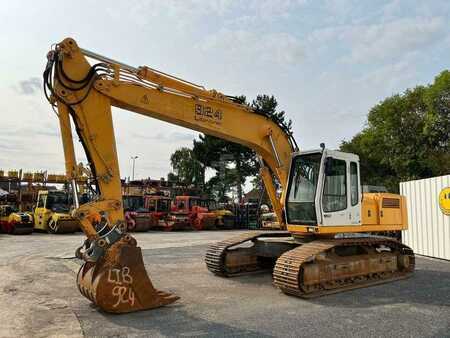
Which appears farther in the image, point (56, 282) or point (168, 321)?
point (56, 282)

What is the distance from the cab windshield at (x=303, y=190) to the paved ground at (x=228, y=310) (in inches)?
62.7

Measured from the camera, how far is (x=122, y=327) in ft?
20.2

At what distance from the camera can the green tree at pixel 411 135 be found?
2988cm

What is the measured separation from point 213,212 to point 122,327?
78.8 ft

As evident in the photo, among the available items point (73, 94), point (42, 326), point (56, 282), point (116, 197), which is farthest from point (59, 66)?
point (56, 282)

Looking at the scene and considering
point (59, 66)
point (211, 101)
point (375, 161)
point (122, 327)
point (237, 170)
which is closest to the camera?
point (122, 327)

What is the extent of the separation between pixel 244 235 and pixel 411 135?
26043 millimetres

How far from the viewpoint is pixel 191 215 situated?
28.9m

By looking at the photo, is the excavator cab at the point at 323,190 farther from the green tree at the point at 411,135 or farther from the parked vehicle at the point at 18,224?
the green tree at the point at 411,135

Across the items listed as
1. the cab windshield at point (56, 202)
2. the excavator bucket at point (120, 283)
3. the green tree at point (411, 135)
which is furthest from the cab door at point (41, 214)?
the green tree at point (411, 135)

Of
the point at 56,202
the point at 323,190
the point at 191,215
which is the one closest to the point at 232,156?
the point at 191,215

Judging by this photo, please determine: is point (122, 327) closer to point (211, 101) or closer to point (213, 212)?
point (211, 101)

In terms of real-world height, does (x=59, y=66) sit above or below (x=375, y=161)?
below

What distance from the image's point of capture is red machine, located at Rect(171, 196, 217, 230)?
2780 centimetres
